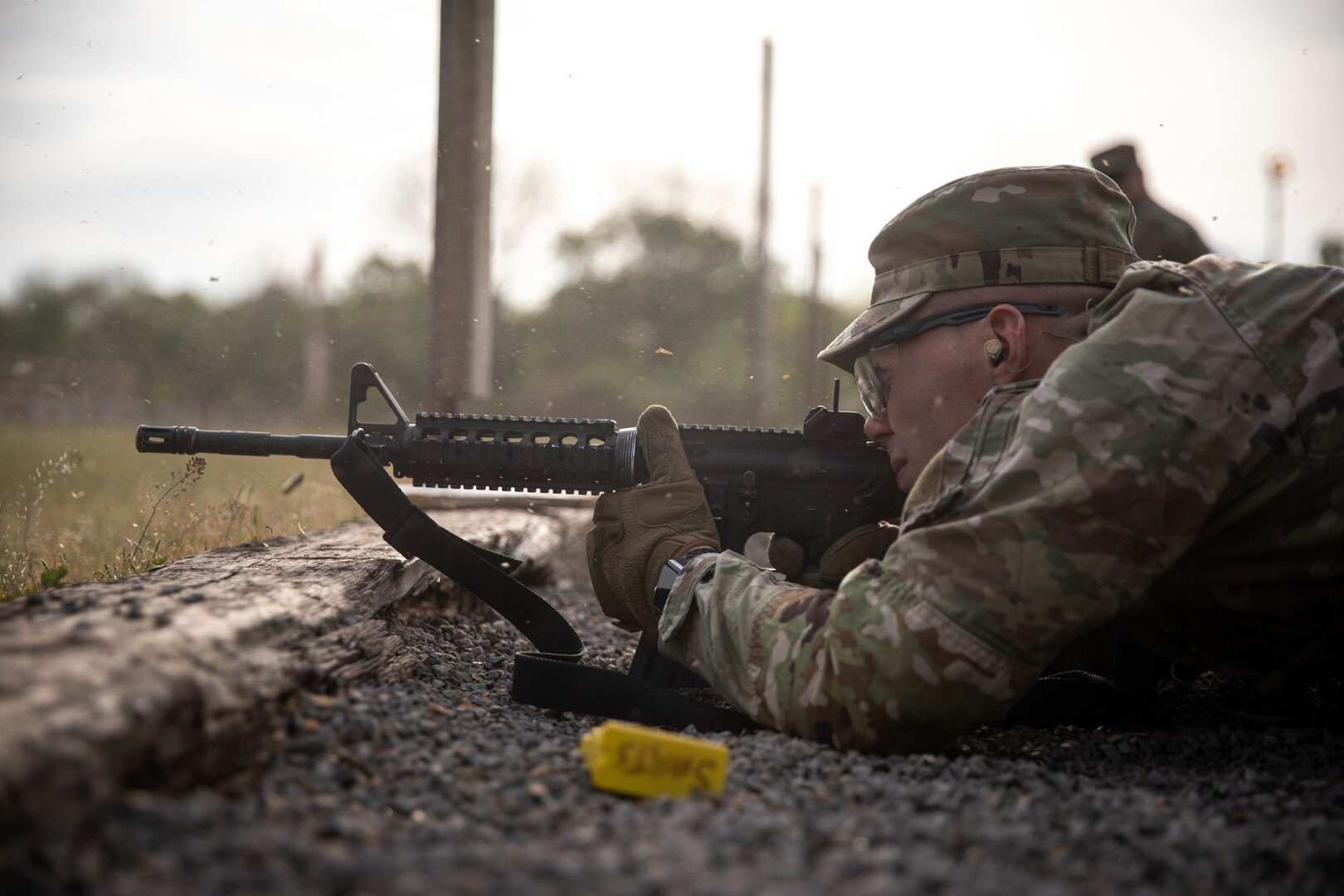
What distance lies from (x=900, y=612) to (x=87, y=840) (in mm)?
1430

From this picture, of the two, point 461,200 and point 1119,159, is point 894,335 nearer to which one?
point 1119,159

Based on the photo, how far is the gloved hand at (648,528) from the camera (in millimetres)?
2850

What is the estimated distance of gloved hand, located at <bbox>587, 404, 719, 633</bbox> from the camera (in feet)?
9.35

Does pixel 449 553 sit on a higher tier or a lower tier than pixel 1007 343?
lower

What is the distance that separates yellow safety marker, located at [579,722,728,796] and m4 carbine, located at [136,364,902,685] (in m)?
1.43

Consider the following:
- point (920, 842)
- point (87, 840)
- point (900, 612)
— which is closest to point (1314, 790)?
point (900, 612)

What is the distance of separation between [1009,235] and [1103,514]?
97 centimetres

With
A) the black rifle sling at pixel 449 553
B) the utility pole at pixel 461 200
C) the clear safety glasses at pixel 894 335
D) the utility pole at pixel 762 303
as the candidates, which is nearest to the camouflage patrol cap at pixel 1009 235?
the clear safety glasses at pixel 894 335

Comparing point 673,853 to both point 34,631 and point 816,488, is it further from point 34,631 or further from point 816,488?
point 816,488

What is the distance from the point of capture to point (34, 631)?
1.58m

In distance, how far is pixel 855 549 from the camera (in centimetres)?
299

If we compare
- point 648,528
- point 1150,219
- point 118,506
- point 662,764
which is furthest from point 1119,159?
point 118,506

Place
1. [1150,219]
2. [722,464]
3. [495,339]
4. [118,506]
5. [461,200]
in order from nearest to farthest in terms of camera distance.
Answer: [722,464]
[118,506]
[1150,219]
[461,200]
[495,339]

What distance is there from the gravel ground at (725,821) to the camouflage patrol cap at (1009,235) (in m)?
1.22
